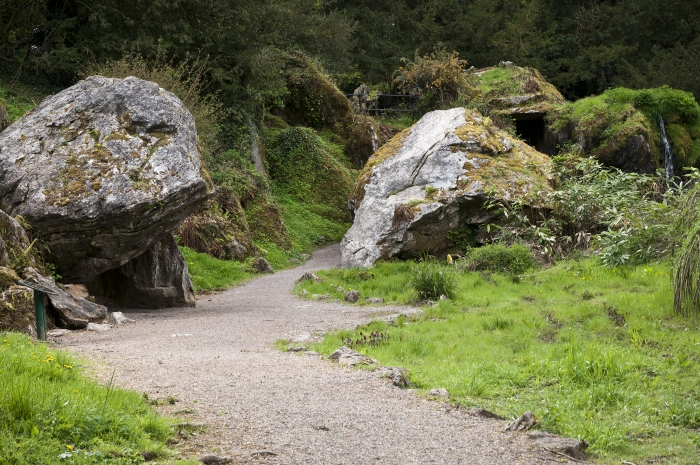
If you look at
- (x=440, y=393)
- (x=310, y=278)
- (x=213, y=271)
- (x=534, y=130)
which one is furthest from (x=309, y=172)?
(x=440, y=393)

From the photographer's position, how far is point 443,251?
51.6ft

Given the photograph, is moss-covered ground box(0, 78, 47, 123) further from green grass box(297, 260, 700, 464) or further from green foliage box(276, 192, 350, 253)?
green grass box(297, 260, 700, 464)

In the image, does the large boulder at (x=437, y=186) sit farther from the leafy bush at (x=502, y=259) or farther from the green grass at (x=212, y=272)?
the green grass at (x=212, y=272)

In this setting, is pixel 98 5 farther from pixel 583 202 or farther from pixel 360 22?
pixel 360 22

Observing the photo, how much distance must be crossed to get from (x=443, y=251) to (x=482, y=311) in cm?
565

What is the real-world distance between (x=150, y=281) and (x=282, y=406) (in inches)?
292

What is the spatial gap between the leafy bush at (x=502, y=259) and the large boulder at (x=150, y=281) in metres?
5.59

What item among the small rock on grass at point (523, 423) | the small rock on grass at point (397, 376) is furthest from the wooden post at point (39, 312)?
the small rock on grass at point (523, 423)

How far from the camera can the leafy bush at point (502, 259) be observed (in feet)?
43.3

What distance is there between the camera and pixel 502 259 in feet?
43.9

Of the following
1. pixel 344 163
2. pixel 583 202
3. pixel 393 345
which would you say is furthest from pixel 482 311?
pixel 344 163

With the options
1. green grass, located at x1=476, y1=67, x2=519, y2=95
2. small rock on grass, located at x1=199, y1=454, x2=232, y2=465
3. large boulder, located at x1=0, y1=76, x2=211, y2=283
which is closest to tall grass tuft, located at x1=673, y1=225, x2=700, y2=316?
small rock on grass, located at x1=199, y1=454, x2=232, y2=465

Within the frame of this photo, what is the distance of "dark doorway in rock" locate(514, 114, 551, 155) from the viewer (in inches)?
978

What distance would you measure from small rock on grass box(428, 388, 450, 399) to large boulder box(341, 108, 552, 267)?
30.5 feet
